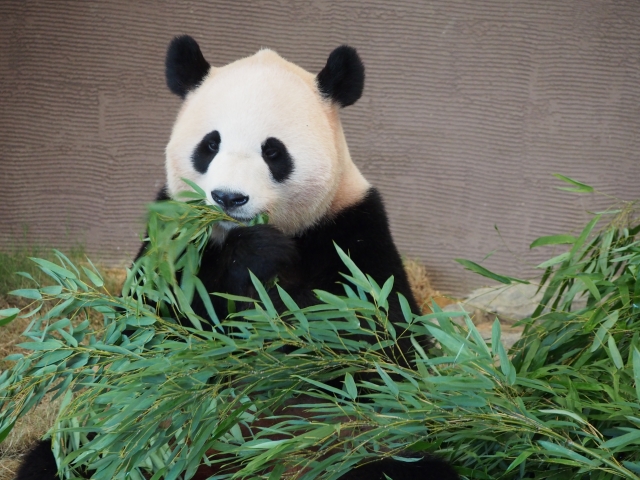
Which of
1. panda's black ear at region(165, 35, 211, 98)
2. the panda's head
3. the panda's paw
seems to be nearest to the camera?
the panda's paw

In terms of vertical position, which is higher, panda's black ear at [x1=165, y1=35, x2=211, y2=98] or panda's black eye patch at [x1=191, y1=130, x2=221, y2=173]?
panda's black ear at [x1=165, y1=35, x2=211, y2=98]

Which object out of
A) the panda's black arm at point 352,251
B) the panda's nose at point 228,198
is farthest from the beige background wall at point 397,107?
the panda's nose at point 228,198

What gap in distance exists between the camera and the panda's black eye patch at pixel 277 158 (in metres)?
2.14

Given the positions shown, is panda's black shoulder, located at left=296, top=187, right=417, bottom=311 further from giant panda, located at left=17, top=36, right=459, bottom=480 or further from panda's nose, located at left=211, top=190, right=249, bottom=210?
panda's nose, located at left=211, top=190, right=249, bottom=210

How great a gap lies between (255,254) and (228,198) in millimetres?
168

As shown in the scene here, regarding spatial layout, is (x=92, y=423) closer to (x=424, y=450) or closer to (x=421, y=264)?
(x=424, y=450)

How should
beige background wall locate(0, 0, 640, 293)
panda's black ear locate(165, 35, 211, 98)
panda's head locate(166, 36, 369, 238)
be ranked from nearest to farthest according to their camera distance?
panda's head locate(166, 36, 369, 238) < panda's black ear locate(165, 35, 211, 98) < beige background wall locate(0, 0, 640, 293)

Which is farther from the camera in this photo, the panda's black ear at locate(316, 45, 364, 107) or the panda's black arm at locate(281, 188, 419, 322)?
the panda's black ear at locate(316, 45, 364, 107)

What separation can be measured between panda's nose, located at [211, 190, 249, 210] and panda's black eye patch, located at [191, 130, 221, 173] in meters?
0.22

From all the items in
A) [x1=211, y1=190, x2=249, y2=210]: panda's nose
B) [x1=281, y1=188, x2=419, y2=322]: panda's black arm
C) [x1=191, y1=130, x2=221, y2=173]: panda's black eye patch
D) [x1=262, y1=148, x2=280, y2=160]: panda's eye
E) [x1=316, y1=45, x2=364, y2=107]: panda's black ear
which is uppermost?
[x1=316, y1=45, x2=364, y2=107]: panda's black ear

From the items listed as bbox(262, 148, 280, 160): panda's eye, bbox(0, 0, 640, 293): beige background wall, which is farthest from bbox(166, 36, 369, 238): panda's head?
bbox(0, 0, 640, 293): beige background wall

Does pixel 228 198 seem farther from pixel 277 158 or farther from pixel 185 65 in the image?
pixel 185 65

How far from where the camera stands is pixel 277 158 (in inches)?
84.8

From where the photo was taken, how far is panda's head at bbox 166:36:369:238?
6.82 feet
